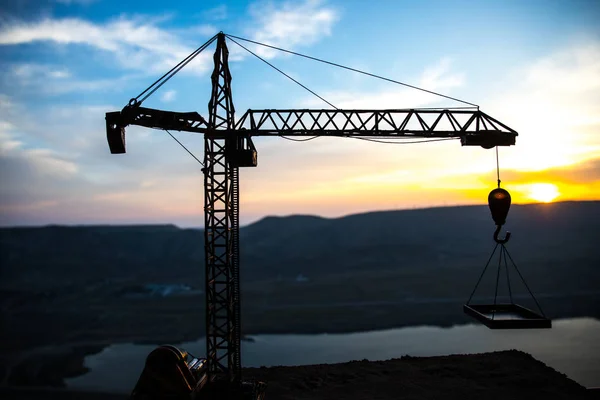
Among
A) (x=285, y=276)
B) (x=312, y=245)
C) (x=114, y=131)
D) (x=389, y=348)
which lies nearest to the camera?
(x=114, y=131)

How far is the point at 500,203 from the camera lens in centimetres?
1155

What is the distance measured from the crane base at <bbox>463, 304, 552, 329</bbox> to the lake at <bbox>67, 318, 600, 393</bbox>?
13994mm

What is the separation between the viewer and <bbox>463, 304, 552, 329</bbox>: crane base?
29.8 feet

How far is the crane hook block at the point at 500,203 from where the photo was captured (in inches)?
455

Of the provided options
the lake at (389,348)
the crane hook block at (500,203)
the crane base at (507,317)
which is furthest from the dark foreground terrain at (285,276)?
the crane hook block at (500,203)

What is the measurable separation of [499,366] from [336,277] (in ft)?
112

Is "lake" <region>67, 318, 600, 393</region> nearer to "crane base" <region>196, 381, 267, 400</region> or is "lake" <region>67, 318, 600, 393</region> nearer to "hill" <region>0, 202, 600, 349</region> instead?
"hill" <region>0, 202, 600, 349</region>

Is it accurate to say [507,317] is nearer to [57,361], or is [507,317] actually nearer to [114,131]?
[114,131]

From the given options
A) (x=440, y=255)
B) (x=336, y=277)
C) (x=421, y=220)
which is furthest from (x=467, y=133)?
(x=421, y=220)

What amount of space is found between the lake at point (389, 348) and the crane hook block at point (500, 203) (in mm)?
14815

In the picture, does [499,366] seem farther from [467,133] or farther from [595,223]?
[595,223]

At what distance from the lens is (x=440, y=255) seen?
200 feet

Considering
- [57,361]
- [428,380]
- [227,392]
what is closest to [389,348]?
[428,380]

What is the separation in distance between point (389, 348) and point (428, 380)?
11262mm
